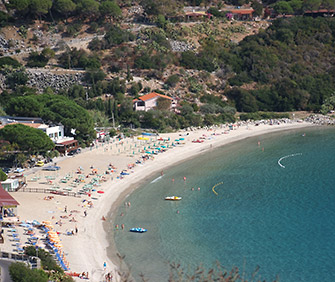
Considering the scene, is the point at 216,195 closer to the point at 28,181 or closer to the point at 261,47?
the point at 28,181

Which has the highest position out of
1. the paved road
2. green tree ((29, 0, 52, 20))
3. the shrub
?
green tree ((29, 0, 52, 20))

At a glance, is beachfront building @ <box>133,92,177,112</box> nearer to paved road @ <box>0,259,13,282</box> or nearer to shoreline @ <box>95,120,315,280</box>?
shoreline @ <box>95,120,315,280</box>

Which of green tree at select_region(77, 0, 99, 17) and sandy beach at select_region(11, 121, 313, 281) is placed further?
green tree at select_region(77, 0, 99, 17)

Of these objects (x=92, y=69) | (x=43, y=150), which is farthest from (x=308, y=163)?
(x=92, y=69)

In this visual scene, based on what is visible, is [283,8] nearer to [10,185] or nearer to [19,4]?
[19,4]

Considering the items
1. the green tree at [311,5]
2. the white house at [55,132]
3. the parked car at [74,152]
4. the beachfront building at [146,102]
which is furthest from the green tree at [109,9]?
the parked car at [74,152]

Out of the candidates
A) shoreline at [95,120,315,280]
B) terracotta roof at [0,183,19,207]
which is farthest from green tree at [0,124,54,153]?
terracotta roof at [0,183,19,207]
